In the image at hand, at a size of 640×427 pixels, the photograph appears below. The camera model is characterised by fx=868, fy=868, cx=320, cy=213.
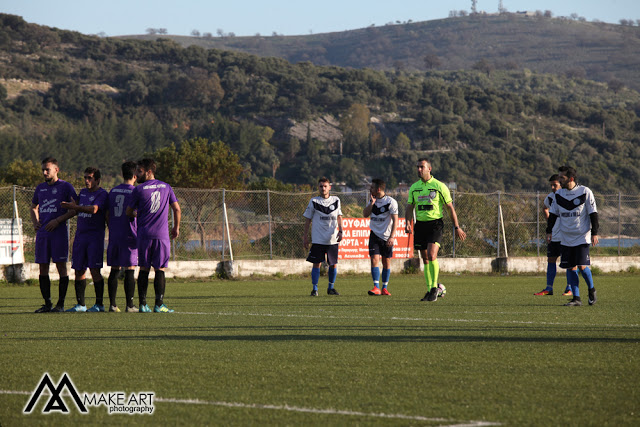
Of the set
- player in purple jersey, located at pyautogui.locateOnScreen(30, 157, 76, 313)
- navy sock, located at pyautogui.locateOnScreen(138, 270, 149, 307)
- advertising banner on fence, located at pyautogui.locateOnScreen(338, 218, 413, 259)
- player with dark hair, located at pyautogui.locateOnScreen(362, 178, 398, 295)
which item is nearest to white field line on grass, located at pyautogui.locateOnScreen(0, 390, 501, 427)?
navy sock, located at pyautogui.locateOnScreen(138, 270, 149, 307)

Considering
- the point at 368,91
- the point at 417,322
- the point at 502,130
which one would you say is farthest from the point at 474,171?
the point at 417,322

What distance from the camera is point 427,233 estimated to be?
1271 centimetres

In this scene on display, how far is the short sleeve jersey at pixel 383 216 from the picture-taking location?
15031 mm

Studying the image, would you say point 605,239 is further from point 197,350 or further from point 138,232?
point 197,350

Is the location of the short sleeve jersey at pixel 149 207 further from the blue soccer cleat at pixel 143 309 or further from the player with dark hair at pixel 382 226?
the player with dark hair at pixel 382 226

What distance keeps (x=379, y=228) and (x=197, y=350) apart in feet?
27.0

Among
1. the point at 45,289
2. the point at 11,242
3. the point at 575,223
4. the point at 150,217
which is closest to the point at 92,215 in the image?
the point at 150,217

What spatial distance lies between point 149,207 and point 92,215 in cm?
87

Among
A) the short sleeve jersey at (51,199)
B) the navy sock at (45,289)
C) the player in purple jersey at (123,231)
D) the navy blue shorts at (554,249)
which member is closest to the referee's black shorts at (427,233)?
the navy blue shorts at (554,249)

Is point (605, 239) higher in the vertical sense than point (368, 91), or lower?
lower

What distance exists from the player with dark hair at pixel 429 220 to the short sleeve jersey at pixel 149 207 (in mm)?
3894

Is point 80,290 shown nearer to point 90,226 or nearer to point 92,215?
point 90,226

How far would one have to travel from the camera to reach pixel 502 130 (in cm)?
10700

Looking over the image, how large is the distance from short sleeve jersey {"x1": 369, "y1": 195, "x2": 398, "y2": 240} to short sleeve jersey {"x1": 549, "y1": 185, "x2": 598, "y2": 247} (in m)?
3.66
